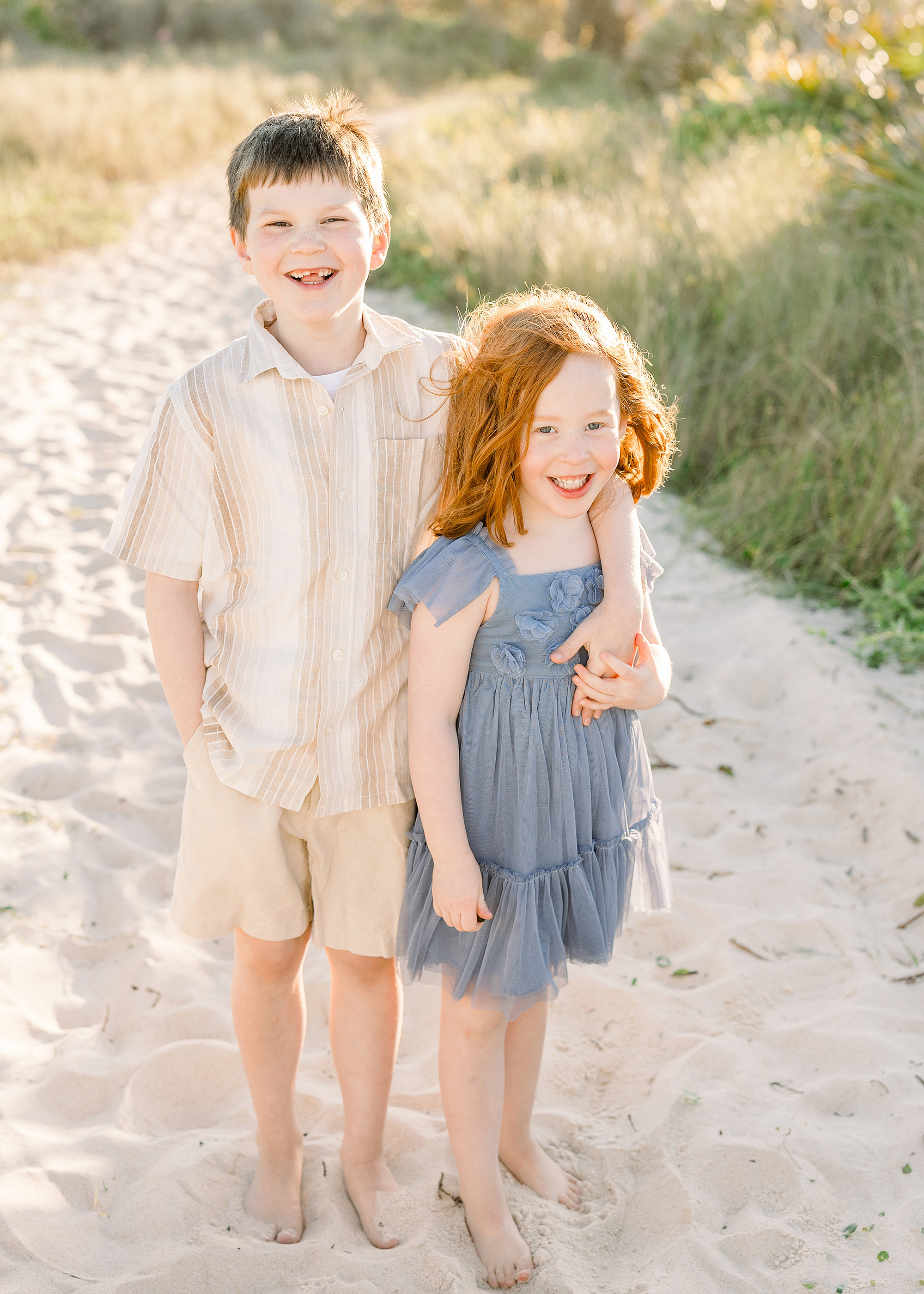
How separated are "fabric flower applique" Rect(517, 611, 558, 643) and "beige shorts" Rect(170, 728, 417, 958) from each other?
408 millimetres

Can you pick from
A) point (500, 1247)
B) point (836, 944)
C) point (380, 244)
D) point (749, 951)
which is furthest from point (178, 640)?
point (836, 944)

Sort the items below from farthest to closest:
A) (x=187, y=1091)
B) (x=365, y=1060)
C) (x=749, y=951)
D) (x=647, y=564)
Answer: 1. (x=749, y=951)
2. (x=187, y=1091)
3. (x=365, y=1060)
4. (x=647, y=564)

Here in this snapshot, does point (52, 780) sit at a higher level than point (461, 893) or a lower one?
lower

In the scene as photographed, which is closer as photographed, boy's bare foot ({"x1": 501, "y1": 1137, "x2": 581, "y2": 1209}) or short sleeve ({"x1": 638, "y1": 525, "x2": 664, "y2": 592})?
short sleeve ({"x1": 638, "y1": 525, "x2": 664, "y2": 592})

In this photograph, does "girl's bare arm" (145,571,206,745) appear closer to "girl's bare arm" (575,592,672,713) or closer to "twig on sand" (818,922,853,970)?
"girl's bare arm" (575,592,672,713)

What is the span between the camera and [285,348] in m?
1.69

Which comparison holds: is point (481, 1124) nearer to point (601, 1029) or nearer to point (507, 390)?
point (601, 1029)

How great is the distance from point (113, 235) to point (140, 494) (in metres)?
9.16

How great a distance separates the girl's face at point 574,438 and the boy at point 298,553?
0.13 m

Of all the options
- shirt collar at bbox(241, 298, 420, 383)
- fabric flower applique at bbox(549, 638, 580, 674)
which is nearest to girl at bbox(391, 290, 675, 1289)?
fabric flower applique at bbox(549, 638, 580, 674)

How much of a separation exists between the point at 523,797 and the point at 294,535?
0.58 meters

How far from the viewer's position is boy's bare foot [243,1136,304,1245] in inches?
78.3

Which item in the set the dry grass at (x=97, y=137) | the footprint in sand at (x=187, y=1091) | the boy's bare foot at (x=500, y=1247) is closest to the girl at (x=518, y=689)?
the boy's bare foot at (x=500, y=1247)

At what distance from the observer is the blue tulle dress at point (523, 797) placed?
5.50 ft
